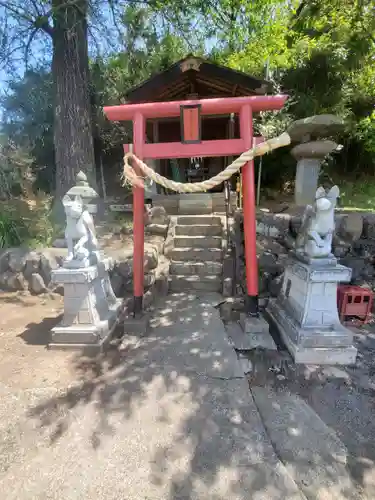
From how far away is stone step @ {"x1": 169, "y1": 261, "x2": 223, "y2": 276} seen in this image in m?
6.01

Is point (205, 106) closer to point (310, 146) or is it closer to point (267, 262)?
point (267, 262)

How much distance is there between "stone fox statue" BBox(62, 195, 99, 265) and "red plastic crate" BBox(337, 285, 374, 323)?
3956 millimetres

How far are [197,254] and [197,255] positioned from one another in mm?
23

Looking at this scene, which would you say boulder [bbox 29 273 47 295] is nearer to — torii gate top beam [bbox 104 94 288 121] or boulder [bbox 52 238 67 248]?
boulder [bbox 52 238 67 248]

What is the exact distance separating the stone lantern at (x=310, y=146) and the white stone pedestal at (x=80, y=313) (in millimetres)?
6944

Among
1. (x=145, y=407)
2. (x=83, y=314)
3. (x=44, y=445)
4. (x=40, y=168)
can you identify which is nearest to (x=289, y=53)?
(x=40, y=168)

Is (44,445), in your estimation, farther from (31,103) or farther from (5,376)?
(31,103)

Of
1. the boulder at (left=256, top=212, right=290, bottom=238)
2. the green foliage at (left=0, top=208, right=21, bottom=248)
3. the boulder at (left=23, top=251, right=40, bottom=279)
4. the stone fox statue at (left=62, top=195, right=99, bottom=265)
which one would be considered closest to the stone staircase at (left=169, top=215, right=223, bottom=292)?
the boulder at (left=256, top=212, right=290, bottom=238)

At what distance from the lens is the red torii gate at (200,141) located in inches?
151

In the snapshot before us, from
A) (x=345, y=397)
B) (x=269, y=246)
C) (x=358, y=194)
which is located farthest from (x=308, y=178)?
(x=345, y=397)

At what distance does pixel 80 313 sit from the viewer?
3779mm

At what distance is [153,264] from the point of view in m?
5.70

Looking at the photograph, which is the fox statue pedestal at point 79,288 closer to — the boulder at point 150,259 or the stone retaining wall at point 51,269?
the stone retaining wall at point 51,269

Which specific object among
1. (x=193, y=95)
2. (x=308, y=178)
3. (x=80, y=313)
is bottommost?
(x=80, y=313)
